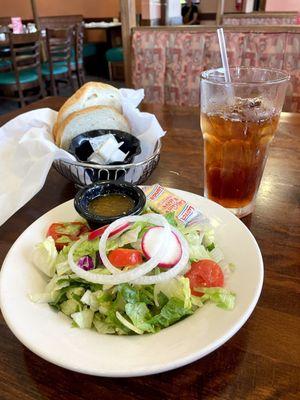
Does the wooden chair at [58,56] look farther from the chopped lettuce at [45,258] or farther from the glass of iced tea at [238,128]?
the chopped lettuce at [45,258]

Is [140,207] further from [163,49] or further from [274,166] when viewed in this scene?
[163,49]

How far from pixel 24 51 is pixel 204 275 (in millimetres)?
4110

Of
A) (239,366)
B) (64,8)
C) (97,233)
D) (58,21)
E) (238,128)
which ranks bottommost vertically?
(239,366)

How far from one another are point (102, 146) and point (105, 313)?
51 cm

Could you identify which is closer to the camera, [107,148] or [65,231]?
[65,231]

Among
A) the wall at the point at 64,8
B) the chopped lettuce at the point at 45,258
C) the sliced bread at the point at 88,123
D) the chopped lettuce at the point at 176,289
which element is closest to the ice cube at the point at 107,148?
the sliced bread at the point at 88,123

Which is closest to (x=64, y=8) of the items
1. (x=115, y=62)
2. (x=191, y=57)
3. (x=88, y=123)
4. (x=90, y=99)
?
(x=115, y=62)

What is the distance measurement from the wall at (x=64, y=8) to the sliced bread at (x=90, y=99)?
6685mm

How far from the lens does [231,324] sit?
50 cm

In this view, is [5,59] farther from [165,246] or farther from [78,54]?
[165,246]

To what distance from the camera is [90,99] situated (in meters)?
1.17

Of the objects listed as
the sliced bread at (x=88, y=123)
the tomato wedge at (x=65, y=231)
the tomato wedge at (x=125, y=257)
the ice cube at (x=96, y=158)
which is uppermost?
the sliced bread at (x=88, y=123)

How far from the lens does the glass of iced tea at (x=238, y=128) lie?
82 cm

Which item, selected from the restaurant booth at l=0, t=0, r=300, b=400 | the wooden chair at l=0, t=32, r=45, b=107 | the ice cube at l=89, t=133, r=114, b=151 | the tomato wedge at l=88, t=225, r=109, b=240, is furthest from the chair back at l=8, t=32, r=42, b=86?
the tomato wedge at l=88, t=225, r=109, b=240
